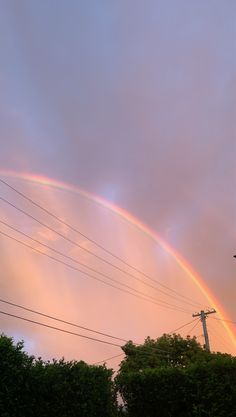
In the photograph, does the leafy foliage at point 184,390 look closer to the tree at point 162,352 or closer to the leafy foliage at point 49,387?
the leafy foliage at point 49,387

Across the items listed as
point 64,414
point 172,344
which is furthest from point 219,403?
point 172,344

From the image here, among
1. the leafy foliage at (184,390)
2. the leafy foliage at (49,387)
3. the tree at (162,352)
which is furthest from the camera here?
the tree at (162,352)

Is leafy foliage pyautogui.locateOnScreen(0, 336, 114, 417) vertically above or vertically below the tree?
below

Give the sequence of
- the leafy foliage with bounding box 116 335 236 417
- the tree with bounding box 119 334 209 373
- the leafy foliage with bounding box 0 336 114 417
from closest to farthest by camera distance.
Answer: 1. the leafy foliage with bounding box 0 336 114 417
2. the leafy foliage with bounding box 116 335 236 417
3. the tree with bounding box 119 334 209 373

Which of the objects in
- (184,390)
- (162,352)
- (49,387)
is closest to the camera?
(49,387)

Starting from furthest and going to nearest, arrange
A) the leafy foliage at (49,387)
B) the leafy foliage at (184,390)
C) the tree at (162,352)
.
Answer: the tree at (162,352)
the leafy foliage at (184,390)
the leafy foliage at (49,387)

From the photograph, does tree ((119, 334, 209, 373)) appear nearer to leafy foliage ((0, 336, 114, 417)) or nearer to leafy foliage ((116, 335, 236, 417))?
leafy foliage ((116, 335, 236, 417))

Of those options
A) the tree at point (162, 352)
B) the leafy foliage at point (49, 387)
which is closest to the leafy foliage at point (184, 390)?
the leafy foliage at point (49, 387)

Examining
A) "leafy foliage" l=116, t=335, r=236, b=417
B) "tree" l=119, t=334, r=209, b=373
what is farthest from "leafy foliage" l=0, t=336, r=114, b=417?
"tree" l=119, t=334, r=209, b=373

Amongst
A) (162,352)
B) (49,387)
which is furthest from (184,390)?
(162,352)

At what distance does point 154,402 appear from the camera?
779 inches

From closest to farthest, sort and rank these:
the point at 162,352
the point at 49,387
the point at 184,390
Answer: the point at 49,387
the point at 184,390
the point at 162,352

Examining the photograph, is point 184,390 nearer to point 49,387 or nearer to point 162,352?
point 49,387

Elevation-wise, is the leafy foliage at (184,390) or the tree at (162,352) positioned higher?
the tree at (162,352)
